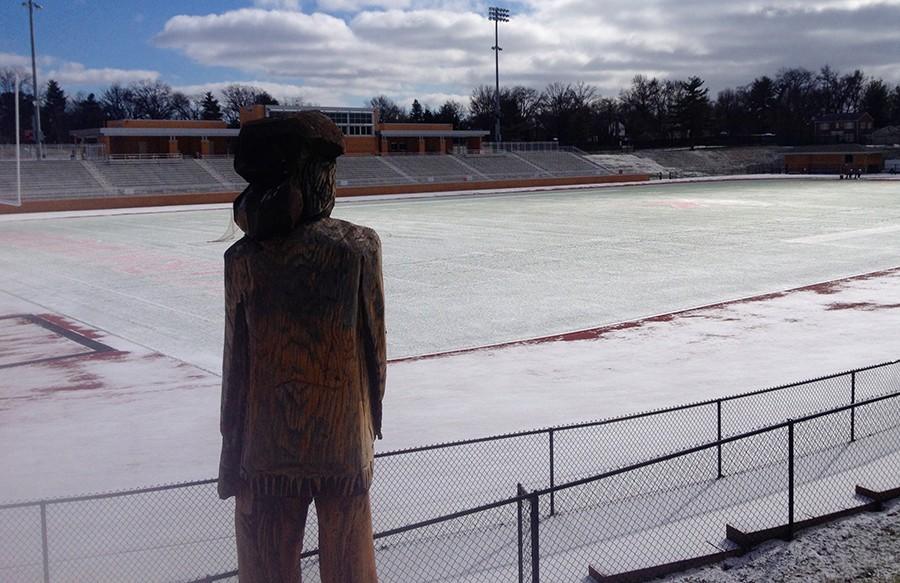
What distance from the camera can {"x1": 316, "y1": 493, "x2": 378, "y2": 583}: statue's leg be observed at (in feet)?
14.4

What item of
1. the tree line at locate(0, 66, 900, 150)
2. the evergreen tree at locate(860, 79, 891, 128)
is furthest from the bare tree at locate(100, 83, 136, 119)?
the evergreen tree at locate(860, 79, 891, 128)

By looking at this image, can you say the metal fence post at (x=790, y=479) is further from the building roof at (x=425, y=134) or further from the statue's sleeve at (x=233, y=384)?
the building roof at (x=425, y=134)

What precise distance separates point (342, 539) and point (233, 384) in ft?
3.05

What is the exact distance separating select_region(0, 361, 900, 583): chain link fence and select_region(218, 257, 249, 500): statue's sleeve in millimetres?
2080

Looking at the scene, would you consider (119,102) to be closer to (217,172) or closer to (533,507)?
(217,172)

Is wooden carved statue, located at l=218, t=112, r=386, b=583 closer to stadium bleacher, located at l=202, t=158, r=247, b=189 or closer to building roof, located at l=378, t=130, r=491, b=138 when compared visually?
stadium bleacher, located at l=202, t=158, r=247, b=189

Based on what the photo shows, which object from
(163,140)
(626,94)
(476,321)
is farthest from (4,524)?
(626,94)

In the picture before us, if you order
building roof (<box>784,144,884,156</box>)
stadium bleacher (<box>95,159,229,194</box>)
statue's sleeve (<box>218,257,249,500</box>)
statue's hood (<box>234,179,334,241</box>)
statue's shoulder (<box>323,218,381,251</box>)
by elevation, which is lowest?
statue's sleeve (<box>218,257,249,500</box>)

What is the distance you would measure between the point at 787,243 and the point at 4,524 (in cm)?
3279

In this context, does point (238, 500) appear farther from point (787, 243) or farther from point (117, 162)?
point (117, 162)

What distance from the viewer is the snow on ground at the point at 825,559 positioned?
7.96 metres

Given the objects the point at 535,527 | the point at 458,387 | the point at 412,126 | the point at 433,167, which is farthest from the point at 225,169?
the point at 535,527

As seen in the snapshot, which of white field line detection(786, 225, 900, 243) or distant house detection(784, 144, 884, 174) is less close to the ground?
distant house detection(784, 144, 884, 174)

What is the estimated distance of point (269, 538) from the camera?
4422mm
